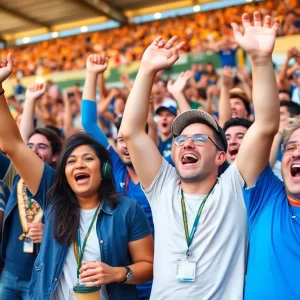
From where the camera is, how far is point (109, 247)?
71.2 inches

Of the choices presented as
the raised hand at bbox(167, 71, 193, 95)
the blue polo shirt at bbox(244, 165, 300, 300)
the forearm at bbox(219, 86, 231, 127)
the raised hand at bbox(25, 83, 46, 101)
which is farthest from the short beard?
the forearm at bbox(219, 86, 231, 127)

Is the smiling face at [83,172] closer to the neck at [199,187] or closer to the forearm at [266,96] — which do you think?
the neck at [199,187]

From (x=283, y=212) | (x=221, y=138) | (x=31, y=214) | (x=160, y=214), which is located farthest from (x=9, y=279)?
(x=283, y=212)

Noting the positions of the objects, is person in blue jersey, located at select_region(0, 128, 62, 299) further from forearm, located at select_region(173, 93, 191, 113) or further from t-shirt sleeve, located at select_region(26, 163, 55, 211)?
forearm, located at select_region(173, 93, 191, 113)

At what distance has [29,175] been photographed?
1931mm

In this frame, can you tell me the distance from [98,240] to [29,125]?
1321 mm

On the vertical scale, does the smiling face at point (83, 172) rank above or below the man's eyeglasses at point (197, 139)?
below

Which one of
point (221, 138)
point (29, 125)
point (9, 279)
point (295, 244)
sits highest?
point (29, 125)

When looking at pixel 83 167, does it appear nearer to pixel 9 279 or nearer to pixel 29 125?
pixel 9 279

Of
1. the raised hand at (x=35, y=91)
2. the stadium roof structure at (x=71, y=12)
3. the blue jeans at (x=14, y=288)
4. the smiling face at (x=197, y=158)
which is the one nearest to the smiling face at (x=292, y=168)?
the smiling face at (x=197, y=158)

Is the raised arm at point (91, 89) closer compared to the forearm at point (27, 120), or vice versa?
the raised arm at point (91, 89)

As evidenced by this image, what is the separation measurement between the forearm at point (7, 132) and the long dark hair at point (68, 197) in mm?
249

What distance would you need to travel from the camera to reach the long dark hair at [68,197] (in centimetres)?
183

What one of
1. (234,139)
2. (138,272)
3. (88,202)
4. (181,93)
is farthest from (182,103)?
(138,272)
